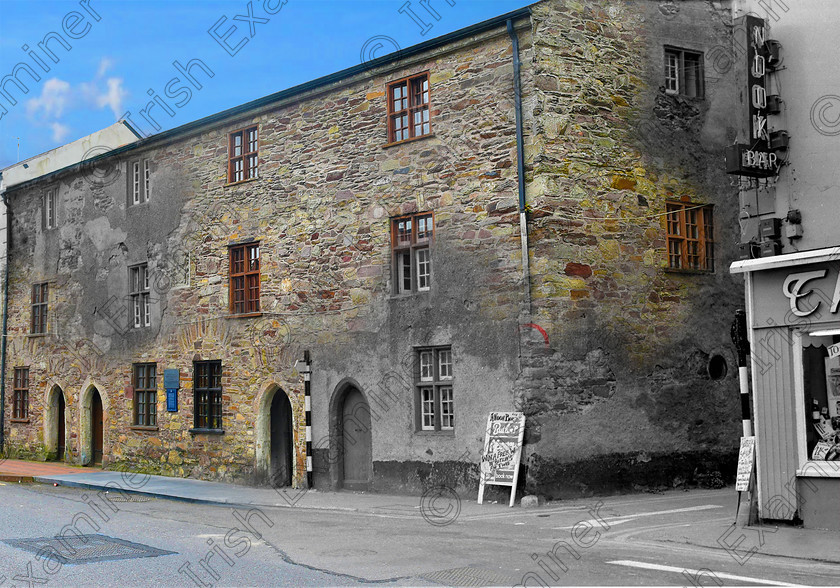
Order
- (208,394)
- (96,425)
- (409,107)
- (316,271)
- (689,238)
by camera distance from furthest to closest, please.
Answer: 1. (96,425)
2. (208,394)
3. (316,271)
4. (689,238)
5. (409,107)

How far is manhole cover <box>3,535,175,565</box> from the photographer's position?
33.8ft

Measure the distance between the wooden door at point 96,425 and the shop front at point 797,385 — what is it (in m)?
18.9

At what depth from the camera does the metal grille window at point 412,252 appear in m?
17.7

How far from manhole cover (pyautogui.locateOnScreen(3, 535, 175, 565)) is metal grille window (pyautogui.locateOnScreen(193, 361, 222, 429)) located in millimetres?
9582

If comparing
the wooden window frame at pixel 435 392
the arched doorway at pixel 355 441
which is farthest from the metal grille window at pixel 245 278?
the wooden window frame at pixel 435 392

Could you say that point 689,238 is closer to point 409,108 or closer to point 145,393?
point 409,108

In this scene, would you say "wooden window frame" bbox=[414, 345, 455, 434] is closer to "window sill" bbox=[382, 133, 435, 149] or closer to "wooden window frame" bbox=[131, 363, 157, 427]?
Result: "window sill" bbox=[382, 133, 435, 149]

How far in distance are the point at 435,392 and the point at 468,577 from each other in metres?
8.52

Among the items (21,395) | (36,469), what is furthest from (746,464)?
(21,395)

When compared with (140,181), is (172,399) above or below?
below

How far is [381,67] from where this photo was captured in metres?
18.4

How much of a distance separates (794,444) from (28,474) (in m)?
17.6

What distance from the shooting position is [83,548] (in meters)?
11.0

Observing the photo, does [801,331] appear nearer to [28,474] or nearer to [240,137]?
[240,137]
